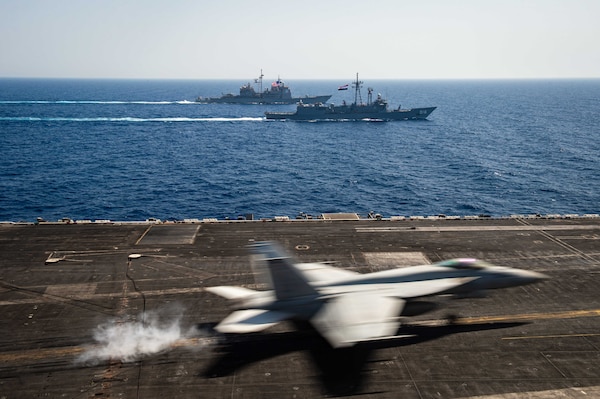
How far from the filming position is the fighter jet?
28.2 meters

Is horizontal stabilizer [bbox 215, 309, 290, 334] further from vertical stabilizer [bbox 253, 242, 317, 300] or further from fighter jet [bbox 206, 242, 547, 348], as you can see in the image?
vertical stabilizer [bbox 253, 242, 317, 300]

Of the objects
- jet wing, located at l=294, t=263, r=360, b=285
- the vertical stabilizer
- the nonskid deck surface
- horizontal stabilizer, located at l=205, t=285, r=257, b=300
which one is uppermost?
the vertical stabilizer

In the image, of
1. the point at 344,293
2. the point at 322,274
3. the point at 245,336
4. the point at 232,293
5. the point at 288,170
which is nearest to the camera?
the point at 245,336

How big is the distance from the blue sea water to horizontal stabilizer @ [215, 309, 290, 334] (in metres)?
47.5

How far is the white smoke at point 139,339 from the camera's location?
28341 millimetres

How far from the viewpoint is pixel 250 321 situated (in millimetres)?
28547

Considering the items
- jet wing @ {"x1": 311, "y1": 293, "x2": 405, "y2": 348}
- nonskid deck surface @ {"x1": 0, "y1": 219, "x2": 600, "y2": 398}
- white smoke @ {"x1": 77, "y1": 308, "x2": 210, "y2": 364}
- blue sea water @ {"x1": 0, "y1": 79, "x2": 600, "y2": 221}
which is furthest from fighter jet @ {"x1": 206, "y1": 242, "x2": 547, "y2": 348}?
blue sea water @ {"x1": 0, "y1": 79, "x2": 600, "y2": 221}

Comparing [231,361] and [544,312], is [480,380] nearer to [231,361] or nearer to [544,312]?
[544,312]

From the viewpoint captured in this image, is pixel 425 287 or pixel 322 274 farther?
pixel 322 274

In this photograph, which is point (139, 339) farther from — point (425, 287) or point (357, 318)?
point (425, 287)

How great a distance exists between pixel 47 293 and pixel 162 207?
145 feet

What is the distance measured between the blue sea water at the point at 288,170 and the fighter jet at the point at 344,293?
44.1m

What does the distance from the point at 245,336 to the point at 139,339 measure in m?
6.93

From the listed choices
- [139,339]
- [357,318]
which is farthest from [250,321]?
[139,339]
